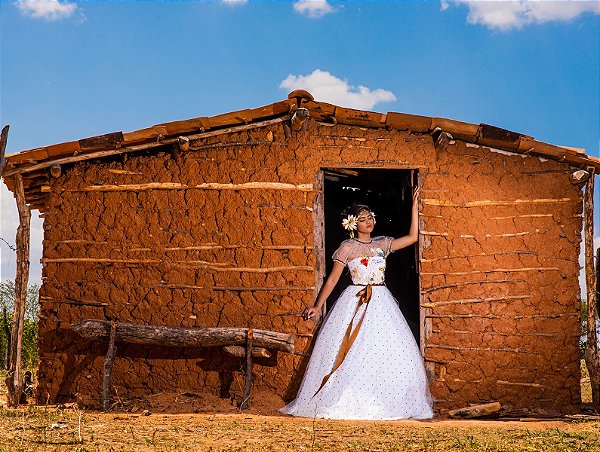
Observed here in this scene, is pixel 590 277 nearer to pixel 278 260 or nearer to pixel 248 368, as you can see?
pixel 278 260

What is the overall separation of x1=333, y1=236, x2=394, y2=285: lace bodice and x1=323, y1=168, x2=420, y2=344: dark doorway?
1807 millimetres

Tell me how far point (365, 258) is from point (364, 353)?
1097 millimetres

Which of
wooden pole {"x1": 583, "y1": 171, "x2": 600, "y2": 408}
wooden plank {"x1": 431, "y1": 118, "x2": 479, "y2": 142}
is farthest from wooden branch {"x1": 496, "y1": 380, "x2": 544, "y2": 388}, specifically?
wooden plank {"x1": 431, "y1": 118, "x2": 479, "y2": 142}

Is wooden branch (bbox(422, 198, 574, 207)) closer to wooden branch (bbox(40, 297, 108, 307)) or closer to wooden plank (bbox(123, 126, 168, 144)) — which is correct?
wooden plank (bbox(123, 126, 168, 144))

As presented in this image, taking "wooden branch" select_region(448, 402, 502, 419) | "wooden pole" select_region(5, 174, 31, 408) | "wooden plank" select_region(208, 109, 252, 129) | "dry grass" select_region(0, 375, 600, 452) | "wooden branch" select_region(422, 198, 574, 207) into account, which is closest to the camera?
"dry grass" select_region(0, 375, 600, 452)

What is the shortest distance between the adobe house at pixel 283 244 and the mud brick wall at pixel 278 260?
16 mm

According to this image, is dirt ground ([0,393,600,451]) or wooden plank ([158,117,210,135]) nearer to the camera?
dirt ground ([0,393,600,451])

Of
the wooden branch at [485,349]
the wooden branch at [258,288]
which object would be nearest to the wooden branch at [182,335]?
the wooden branch at [258,288]

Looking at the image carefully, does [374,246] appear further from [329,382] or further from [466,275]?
[329,382]

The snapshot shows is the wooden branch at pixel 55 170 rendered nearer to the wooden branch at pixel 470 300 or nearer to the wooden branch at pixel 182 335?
the wooden branch at pixel 182 335

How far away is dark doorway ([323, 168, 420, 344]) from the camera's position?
10594 millimetres

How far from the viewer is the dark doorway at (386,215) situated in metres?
10.6

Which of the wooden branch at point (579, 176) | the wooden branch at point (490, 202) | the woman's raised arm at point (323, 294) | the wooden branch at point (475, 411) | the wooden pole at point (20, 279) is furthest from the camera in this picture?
the wooden pole at point (20, 279)

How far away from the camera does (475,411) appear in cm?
781
